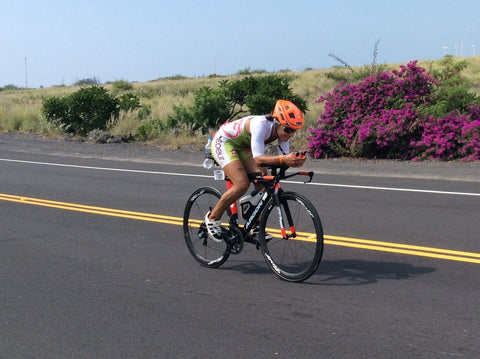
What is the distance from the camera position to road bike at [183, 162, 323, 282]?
6.12m

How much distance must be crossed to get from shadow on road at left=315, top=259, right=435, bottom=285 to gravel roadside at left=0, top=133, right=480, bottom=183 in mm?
6969

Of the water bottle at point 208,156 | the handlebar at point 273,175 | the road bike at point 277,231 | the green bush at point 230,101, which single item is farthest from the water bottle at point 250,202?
the green bush at point 230,101

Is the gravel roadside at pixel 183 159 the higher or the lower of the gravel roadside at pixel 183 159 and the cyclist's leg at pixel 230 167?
the lower

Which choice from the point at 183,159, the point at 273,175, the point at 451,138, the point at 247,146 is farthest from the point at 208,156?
the point at 183,159

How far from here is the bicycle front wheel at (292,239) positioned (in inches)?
239

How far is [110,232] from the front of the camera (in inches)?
350

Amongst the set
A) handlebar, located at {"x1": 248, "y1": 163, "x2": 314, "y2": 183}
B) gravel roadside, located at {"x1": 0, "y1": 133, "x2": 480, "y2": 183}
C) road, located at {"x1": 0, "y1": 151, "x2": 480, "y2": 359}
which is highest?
handlebar, located at {"x1": 248, "y1": 163, "x2": 314, "y2": 183}

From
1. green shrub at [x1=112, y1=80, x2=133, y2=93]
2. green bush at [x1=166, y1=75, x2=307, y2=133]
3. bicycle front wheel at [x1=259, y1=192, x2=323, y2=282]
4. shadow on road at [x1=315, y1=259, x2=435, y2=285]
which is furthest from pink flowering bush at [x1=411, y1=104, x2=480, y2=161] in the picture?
green shrub at [x1=112, y1=80, x2=133, y2=93]

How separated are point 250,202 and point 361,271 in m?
1.32

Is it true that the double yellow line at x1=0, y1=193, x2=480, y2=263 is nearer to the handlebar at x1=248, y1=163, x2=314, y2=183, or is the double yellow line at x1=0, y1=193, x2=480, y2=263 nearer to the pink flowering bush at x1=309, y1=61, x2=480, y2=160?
the handlebar at x1=248, y1=163, x2=314, y2=183

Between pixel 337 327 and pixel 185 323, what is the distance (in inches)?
47.6

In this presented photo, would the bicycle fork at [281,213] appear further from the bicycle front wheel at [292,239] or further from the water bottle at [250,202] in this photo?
the water bottle at [250,202]

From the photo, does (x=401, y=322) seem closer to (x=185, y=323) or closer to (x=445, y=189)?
(x=185, y=323)

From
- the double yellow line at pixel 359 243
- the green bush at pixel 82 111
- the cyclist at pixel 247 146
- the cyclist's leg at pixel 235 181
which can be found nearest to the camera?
the cyclist at pixel 247 146
